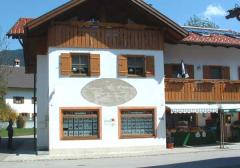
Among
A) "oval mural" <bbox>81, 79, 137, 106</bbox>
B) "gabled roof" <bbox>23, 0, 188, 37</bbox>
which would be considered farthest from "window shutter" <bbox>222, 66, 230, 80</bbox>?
"oval mural" <bbox>81, 79, 137, 106</bbox>

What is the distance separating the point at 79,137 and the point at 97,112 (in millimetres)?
1536

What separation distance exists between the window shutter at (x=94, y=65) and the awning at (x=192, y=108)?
4.41 metres

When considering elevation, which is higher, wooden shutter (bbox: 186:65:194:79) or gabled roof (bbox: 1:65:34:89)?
gabled roof (bbox: 1:65:34:89)

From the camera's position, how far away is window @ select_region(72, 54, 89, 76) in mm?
25359

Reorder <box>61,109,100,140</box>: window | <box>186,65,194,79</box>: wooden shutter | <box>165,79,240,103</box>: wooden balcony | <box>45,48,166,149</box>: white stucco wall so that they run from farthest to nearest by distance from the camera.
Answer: <box>186,65,194,79</box>: wooden shutter, <box>165,79,240,103</box>: wooden balcony, <box>61,109,100,140</box>: window, <box>45,48,166,149</box>: white stucco wall

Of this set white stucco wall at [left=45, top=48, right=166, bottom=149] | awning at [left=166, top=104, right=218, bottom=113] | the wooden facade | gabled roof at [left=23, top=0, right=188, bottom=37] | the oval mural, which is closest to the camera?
gabled roof at [left=23, top=0, right=188, bottom=37]

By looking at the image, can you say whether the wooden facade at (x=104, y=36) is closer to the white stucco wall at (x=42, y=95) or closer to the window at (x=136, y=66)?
the window at (x=136, y=66)

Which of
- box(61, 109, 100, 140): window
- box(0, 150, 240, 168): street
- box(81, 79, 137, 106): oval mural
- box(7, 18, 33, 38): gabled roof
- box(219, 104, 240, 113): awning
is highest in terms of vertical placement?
box(7, 18, 33, 38): gabled roof

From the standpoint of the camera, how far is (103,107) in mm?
25391

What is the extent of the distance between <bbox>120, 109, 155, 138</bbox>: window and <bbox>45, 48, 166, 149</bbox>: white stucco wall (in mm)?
273

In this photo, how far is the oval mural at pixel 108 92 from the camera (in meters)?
25.3

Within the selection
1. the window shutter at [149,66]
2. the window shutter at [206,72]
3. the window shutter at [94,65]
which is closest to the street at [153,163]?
the window shutter at [94,65]

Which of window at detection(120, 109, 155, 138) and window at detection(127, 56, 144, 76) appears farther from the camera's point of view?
window at detection(127, 56, 144, 76)

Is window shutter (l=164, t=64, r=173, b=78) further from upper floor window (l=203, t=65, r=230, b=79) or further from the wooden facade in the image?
upper floor window (l=203, t=65, r=230, b=79)
